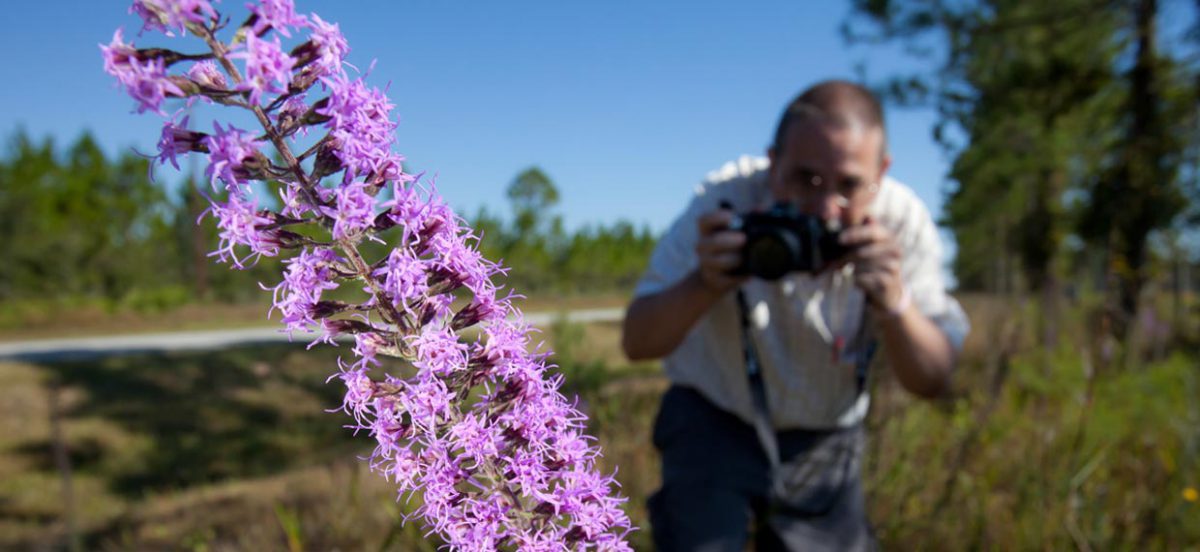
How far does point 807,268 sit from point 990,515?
1.59 metres

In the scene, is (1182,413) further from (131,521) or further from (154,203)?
(154,203)

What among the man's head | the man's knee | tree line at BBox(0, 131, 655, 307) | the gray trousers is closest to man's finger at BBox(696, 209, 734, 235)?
the man's head

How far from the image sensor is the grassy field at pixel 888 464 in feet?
10.5

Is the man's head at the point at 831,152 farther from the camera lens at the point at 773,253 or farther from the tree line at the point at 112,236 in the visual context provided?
the tree line at the point at 112,236

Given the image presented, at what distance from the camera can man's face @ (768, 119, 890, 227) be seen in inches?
116

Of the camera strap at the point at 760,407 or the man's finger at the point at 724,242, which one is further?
the camera strap at the point at 760,407

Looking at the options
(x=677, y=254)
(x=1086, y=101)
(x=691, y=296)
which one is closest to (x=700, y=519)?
(x=691, y=296)

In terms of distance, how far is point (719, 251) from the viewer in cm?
285

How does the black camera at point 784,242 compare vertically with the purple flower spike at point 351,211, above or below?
below

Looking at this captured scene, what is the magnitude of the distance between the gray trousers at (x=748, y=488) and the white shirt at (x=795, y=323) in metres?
0.10

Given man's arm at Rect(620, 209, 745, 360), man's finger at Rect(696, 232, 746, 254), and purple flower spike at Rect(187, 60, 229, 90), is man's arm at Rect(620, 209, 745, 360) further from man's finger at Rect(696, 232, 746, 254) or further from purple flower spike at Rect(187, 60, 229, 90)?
purple flower spike at Rect(187, 60, 229, 90)

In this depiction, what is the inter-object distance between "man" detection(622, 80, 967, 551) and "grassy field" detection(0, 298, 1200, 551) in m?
0.43

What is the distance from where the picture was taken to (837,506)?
3139 millimetres

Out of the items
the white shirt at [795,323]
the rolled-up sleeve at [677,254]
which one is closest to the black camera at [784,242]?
the white shirt at [795,323]
